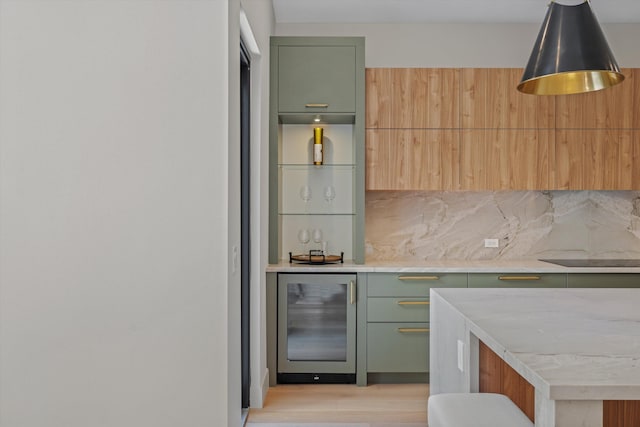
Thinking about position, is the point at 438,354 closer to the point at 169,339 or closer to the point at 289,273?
the point at 169,339

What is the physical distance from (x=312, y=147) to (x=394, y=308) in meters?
1.36

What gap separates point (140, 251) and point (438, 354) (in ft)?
4.47

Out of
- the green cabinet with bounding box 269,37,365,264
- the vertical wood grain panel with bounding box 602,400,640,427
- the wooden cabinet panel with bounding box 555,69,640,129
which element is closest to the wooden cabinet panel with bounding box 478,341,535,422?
the vertical wood grain panel with bounding box 602,400,640,427

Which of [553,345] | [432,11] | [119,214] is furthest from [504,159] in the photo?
[119,214]

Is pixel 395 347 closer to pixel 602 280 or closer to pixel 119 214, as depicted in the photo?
pixel 602 280

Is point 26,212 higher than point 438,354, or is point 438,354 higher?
point 26,212

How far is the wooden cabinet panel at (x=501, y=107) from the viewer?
12.1 feet

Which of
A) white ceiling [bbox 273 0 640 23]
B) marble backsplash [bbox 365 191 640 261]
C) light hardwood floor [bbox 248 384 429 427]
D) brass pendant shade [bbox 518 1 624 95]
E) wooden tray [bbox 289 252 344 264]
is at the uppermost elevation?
white ceiling [bbox 273 0 640 23]

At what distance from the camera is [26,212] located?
134cm

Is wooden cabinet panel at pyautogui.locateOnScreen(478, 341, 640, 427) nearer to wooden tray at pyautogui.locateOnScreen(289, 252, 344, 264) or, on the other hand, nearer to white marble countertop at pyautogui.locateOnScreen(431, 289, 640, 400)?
white marble countertop at pyautogui.locateOnScreen(431, 289, 640, 400)

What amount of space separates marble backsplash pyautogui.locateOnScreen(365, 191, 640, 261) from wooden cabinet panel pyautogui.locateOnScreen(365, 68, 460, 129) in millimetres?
651

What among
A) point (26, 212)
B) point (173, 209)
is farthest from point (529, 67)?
point (26, 212)

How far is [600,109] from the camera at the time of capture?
370 cm

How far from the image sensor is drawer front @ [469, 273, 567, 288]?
11.5 feet
